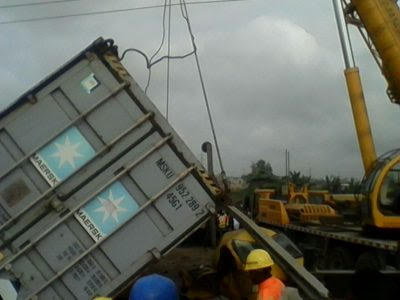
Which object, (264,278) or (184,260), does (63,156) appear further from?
(184,260)

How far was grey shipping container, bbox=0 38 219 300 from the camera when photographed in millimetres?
5168

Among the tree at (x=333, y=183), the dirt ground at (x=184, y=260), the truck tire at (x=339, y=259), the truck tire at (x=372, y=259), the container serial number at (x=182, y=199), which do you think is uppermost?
the container serial number at (x=182, y=199)

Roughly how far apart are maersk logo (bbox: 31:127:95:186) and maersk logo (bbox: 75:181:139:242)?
39 centimetres

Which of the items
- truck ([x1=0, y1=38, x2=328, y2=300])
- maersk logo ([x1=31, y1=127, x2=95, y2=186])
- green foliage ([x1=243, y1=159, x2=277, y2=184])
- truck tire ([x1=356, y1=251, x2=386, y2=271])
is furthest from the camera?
green foliage ([x1=243, y1=159, x2=277, y2=184])

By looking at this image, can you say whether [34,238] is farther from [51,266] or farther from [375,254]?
[375,254]

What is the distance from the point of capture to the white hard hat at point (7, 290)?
5066mm

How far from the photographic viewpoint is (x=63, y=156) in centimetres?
536

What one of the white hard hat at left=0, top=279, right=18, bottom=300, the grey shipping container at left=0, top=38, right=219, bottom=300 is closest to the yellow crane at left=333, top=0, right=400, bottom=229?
the grey shipping container at left=0, top=38, right=219, bottom=300

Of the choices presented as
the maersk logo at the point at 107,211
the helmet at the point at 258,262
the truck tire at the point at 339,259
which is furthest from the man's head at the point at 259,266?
the truck tire at the point at 339,259

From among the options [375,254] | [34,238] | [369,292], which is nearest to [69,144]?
[34,238]

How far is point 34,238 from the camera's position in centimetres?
519

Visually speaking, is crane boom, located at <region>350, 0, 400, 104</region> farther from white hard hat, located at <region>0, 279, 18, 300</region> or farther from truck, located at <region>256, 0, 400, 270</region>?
white hard hat, located at <region>0, 279, 18, 300</region>

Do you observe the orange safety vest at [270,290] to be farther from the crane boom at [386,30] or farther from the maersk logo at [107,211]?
the crane boom at [386,30]

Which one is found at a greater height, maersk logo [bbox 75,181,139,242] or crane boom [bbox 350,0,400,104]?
maersk logo [bbox 75,181,139,242]
